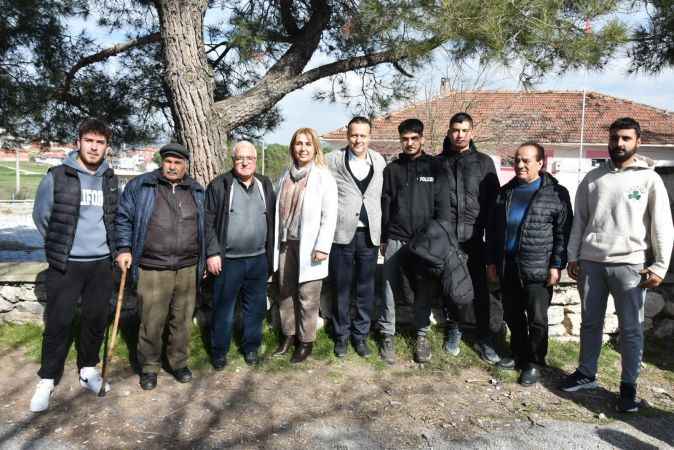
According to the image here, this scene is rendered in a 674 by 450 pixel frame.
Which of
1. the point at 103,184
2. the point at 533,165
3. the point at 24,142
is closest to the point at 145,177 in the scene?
the point at 103,184

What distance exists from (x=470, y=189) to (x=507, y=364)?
1266mm

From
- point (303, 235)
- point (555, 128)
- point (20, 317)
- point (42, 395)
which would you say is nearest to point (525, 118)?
point (555, 128)

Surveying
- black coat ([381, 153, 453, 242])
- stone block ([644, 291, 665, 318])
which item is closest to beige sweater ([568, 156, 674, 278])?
black coat ([381, 153, 453, 242])

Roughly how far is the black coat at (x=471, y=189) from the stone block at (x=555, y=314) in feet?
3.43

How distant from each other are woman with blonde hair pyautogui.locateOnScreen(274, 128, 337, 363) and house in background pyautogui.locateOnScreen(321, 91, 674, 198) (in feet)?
36.0

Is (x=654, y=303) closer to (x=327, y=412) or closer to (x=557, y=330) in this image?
(x=557, y=330)

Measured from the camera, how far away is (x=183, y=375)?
10.8ft

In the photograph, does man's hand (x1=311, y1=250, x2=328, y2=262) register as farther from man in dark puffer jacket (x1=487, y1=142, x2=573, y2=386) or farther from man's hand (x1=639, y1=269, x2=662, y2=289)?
man's hand (x1=639, y1=269, x2=662, y2=289)

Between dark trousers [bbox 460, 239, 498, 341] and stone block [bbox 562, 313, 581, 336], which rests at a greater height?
dark trousers [bbox 460, 239, 498, 341]

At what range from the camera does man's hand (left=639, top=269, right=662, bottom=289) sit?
9.57 feet

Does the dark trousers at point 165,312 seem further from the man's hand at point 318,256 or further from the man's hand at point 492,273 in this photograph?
the man's hand at point 492,273

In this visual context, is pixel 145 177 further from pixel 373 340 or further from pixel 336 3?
pixel 336 3

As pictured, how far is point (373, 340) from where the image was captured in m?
3.88

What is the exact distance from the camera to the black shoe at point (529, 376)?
11.0ft
